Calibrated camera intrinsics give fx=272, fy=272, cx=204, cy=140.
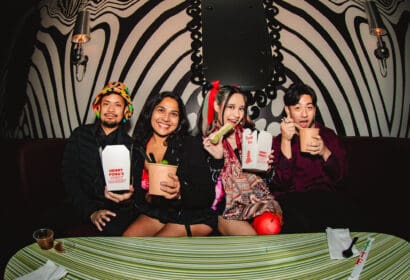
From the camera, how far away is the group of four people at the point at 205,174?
1.81m

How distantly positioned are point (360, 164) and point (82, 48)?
9.14 feet

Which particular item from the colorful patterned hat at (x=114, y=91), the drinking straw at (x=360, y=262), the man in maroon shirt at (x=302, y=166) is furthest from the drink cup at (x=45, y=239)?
the man in maroon shirt at (x=302, y=166)

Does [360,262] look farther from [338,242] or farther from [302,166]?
[302,166]

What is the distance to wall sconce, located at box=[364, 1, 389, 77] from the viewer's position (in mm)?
2518

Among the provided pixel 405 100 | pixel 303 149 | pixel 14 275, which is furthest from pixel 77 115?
pixel 405 100

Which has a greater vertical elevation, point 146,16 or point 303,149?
point 146,16

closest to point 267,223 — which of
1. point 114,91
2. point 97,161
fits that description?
point 97,161

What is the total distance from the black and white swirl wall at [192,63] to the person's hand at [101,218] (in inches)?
43.1

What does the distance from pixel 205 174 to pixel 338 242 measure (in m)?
0.94

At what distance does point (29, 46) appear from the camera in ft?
9.02

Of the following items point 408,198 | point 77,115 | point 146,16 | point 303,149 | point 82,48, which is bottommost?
point 408,198

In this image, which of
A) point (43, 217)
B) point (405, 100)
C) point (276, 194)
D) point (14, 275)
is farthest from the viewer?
point (405, 100)

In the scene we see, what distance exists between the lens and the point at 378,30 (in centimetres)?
251

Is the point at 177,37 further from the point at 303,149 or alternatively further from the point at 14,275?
the point at 14,275
